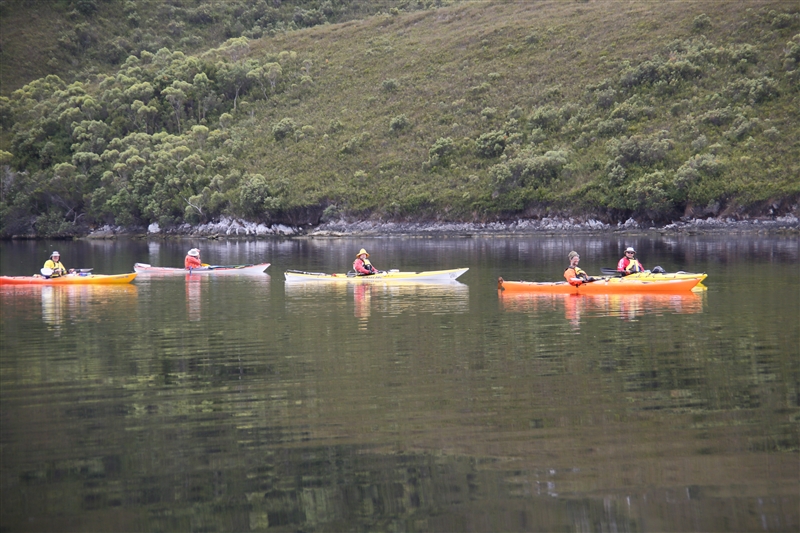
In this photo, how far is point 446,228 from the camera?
290 ft

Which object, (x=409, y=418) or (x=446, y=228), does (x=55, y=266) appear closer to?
(x=409, y=418)

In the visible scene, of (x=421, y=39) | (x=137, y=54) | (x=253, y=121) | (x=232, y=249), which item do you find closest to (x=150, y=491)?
(x=232, y=249)

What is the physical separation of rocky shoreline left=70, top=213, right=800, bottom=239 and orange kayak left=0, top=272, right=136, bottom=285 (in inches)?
1862

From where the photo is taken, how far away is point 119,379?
58.5 ft

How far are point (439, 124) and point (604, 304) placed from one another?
75.5 meters

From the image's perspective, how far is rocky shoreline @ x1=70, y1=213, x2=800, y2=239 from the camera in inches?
2889

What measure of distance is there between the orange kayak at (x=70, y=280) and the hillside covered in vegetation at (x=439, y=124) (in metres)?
50.9

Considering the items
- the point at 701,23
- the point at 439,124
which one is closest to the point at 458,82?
the point at 439,124

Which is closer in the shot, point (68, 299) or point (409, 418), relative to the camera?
point (409, 418)

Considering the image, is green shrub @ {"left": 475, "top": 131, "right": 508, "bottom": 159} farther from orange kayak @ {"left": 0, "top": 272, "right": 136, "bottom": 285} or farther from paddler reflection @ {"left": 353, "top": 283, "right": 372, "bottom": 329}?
orange kayak @ {"left": 0, "top": 272, "right": 136, "bottom": 285}

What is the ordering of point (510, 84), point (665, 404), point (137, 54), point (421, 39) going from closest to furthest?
point (665, 404) < point (510, 84) < point (421, 39) < point (137, 54)

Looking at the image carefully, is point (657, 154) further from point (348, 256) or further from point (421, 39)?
point (421, 39)

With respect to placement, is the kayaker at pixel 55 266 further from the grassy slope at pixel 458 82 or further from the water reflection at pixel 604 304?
the grassy slope at pixel 458 82

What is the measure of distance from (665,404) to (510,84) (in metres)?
93.5
